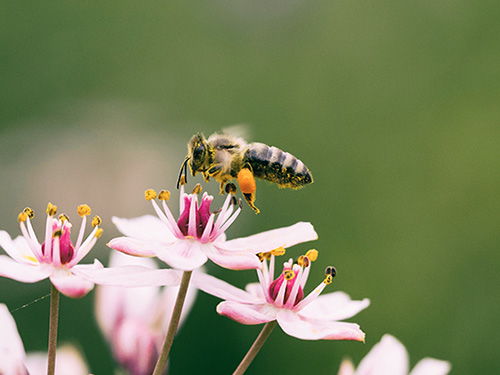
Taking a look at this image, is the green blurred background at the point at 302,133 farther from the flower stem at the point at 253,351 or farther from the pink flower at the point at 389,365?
the flower stem at the point at 253,351

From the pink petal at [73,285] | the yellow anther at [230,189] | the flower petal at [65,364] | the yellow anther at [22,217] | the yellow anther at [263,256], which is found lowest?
the flower petal at [65,364]

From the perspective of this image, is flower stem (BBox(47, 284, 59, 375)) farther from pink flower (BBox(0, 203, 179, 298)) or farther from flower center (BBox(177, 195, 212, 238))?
flower center (BBox(177, 195, 212, 238))

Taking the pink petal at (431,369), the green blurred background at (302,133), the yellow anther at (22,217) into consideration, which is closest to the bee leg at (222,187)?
the yellow anther at (22,217)

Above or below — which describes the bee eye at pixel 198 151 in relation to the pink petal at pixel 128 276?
above

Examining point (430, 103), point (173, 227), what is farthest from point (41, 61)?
point (173, 227)

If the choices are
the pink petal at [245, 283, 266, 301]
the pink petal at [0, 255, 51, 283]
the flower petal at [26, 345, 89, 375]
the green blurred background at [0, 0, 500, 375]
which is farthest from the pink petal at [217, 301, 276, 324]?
the green blurred background at [0, 0, 500, 375]

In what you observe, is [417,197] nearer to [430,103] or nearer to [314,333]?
[430,103]
